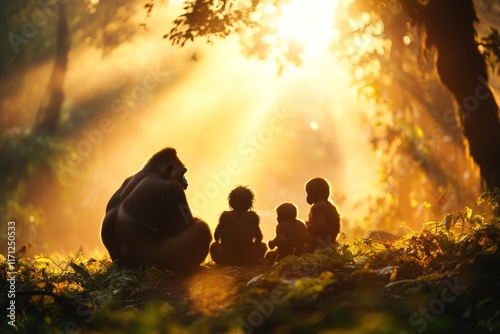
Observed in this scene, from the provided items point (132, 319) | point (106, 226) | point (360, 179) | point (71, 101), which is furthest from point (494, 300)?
point (360, 179)

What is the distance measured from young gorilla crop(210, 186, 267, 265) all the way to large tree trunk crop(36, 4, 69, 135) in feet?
54.5

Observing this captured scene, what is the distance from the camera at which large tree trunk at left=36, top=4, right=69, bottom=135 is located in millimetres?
23812

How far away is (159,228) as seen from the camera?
8266 millimetres

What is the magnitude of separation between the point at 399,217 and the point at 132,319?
13.6 metres

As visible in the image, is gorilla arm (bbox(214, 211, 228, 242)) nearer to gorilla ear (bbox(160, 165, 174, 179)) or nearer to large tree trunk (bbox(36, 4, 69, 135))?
gorilla ear (bbox(160, 165, 174, 179))

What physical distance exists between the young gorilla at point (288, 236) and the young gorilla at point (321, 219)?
0.28m

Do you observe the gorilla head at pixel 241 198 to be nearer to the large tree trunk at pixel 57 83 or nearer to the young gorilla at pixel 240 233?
the young gorilla at pixel 240 233

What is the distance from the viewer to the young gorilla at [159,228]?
8.11m

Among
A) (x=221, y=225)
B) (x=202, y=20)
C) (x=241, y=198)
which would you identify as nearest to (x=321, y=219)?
(x=241, y=198)

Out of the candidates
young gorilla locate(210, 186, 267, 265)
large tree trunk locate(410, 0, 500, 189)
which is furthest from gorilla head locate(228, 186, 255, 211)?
large tree trunk locate(410, 0, 500, 189)

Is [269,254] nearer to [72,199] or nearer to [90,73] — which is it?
[72,199]

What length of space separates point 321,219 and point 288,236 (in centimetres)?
57

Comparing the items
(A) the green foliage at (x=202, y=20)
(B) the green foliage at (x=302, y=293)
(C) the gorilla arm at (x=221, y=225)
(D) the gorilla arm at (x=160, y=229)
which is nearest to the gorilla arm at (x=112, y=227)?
(D) the gorilla arm at (x=160, y=229)

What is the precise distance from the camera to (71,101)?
39031 millimetres
